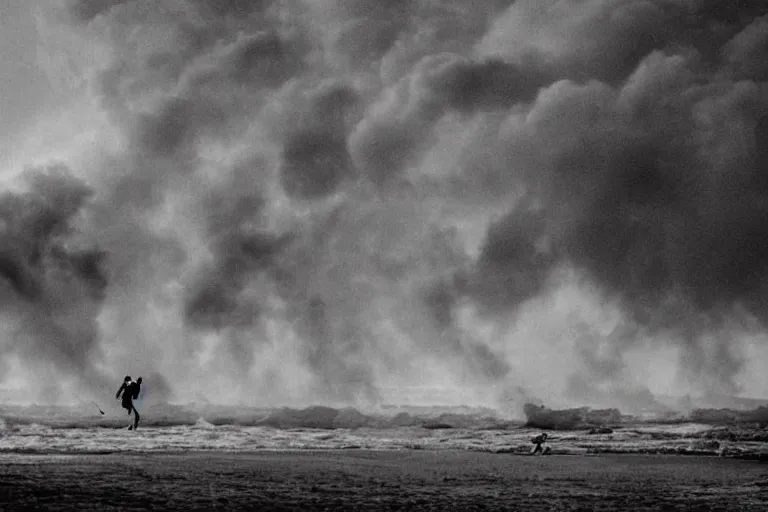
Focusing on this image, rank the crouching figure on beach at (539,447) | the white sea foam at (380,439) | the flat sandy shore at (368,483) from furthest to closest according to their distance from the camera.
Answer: the white sea foam at (380,439)
the crouching figure on beach at (539,447)
the flat sandy shore at (368,483)

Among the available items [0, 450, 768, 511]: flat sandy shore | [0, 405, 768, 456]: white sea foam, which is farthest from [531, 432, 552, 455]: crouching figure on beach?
[0, 450, 768, 511]: flat sandy shore

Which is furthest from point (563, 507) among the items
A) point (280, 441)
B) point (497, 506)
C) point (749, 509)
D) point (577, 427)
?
point (577, 427)

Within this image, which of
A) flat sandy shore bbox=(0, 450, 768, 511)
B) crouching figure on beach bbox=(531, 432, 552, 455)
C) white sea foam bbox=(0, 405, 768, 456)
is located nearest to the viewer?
flat sandy shore bbox=(0, 450, 768, 511)

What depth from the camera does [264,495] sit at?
16.8m

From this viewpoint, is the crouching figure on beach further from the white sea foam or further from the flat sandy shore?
the flat sandy shore

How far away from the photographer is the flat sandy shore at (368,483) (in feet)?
50.6

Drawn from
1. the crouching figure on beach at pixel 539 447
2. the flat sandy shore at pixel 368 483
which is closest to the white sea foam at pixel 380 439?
the crouching figure on beach at pixel 539 447

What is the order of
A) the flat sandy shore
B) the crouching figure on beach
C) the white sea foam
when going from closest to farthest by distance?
1. the flat sandy shore
2. the crouching figure on beach
3. the white sea foam

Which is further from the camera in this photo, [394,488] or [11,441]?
[11,441]

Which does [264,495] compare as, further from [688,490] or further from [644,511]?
[688,490]

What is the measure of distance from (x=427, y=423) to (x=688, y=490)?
4334 cm

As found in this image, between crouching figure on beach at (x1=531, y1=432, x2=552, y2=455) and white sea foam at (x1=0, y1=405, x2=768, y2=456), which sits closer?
crouching figure on beach at (x1=531, y1=432, x2=552, y2=455)

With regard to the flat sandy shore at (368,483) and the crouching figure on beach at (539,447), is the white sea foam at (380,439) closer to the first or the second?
the crouching figure on beach at (539,447)

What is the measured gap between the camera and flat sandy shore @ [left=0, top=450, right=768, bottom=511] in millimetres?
15414
